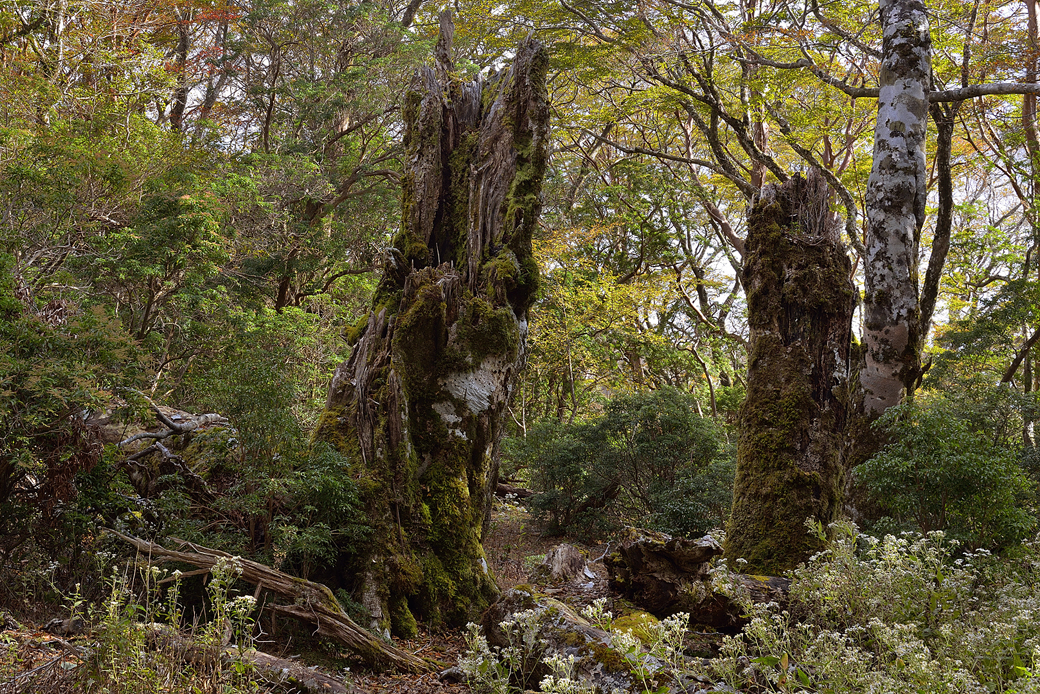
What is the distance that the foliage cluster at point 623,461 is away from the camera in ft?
33.4

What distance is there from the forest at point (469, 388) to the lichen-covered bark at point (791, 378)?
0.03m

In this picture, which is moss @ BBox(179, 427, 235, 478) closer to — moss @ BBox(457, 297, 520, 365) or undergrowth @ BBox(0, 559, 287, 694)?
undergrowth @ BBox(0, 559, 287, 694)

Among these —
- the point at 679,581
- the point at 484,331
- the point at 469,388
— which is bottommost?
the point at 679,581

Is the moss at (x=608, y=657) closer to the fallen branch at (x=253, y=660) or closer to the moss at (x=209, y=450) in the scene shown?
the fallen branch at (x=253, y=660)

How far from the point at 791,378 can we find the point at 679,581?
2155 mm

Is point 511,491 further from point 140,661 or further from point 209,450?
point 140,661

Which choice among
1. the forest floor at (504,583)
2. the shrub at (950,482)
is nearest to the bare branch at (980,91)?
the shrub at (950,482)

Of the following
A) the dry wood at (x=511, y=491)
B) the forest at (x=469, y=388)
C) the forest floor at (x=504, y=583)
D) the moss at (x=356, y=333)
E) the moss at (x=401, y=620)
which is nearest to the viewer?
the forest at (x=469, y=388)

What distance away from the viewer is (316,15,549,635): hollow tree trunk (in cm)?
556

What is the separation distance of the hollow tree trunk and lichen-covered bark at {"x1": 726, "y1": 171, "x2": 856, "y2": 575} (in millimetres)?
2251

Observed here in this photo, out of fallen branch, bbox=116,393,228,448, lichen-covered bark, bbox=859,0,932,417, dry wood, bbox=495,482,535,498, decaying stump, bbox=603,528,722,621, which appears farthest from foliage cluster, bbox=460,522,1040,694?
dry wood, bbox=495,482,535,498

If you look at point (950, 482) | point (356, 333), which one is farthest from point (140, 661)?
point (950, 482)

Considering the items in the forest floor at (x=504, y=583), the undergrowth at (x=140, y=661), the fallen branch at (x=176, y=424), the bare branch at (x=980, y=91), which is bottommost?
the forest floor at (x=504, y=583)

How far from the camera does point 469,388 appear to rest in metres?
6.28
